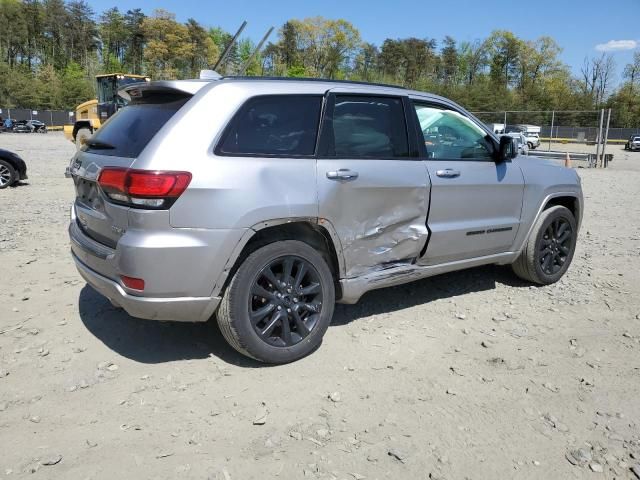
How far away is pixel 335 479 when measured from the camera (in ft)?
8.51

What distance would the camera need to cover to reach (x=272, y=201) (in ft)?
11.1

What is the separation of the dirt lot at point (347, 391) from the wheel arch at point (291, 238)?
0.64m

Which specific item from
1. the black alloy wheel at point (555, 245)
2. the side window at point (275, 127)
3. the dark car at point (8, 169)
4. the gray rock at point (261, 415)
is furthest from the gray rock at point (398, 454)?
the dark car at point (8, 169)

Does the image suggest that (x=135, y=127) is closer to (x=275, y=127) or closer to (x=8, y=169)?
(x=275, y=127)

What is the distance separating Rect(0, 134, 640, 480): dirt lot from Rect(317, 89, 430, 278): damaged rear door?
72cm

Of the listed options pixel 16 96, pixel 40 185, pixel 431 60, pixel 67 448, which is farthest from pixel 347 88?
pixel 431 60

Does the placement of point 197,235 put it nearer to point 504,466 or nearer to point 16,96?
point 504,466

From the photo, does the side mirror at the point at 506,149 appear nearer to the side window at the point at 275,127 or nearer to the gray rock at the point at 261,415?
the side window at the point at 275,127

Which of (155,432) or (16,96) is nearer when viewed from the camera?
(155,432)

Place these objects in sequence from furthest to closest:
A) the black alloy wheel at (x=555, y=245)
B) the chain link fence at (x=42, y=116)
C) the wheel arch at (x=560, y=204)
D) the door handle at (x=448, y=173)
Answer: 1. the chain link fence at (x=42, y=116)
2. the black alloy wheel at (x=555, y=245)
3. the wheel arch at (x=560, y=204)
4. the door handle at (x=448, y=173)

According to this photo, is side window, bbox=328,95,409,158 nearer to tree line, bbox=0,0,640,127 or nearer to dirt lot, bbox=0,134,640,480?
dirt lot, bbox=0,134,640,480

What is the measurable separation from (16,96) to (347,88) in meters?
Answer: 79.4

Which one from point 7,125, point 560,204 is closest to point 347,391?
point 560,204

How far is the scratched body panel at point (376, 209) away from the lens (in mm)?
3697
